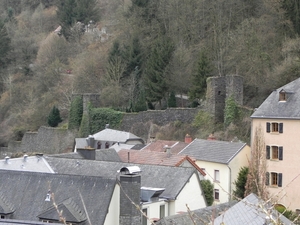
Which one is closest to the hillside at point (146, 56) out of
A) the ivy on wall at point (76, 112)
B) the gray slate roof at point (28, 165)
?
the ivy on wall at point (76, 112)

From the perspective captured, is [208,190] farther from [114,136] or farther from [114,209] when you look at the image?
[114,136]

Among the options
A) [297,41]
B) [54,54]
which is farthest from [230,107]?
[54,54]

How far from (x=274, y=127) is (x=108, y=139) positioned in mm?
12916

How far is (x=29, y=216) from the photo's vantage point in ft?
63.3

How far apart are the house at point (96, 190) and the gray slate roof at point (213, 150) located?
5.92 metres

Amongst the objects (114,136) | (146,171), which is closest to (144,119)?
(114,136)

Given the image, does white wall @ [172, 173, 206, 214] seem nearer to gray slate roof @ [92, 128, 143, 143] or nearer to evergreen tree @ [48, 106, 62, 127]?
gray slate roof @ [92, 128, 143, 143]

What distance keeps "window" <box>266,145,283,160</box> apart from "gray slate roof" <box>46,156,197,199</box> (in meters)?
7.18

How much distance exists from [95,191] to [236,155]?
12367mm

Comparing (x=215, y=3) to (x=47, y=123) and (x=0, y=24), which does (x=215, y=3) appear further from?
(x=0, y=24)

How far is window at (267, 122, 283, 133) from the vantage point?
95.9ft

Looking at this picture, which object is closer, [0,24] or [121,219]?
[121,219]

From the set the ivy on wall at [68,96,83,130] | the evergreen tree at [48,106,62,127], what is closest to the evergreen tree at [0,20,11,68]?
the evergreen tree at [48,106,62,127]

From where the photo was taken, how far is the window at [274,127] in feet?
95.9
